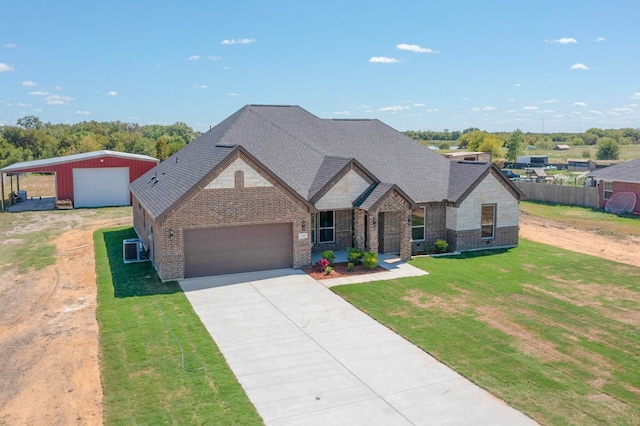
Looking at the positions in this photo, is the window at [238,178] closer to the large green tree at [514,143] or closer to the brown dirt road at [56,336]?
the brown dirt road at [56,336]

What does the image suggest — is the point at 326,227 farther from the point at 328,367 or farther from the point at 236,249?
the point at 328,367

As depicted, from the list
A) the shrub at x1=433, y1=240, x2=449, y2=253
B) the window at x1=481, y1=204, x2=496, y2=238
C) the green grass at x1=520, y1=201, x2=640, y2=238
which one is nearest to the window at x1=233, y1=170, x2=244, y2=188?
the shrub at x1=433, y1=240, x2=449, y2=253

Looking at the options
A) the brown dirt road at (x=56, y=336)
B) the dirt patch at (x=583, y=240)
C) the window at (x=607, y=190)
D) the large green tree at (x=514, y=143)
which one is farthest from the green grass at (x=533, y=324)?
the large green tree at (x=514, y=143)

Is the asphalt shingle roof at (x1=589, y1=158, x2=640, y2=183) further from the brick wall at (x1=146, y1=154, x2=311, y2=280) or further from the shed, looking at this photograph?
the shed

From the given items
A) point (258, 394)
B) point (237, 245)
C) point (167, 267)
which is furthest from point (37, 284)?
point (258, 394)

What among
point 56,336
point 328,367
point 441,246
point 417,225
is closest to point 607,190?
point 441,246

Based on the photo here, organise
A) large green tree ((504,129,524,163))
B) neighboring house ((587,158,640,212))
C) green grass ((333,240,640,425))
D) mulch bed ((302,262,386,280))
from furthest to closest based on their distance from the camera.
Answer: large green tree ((504,129,524,163)), neighboring house ((587,158,640,212)), mulch bed ((302,262,386,280)), green grass ((333,240,640,425))
